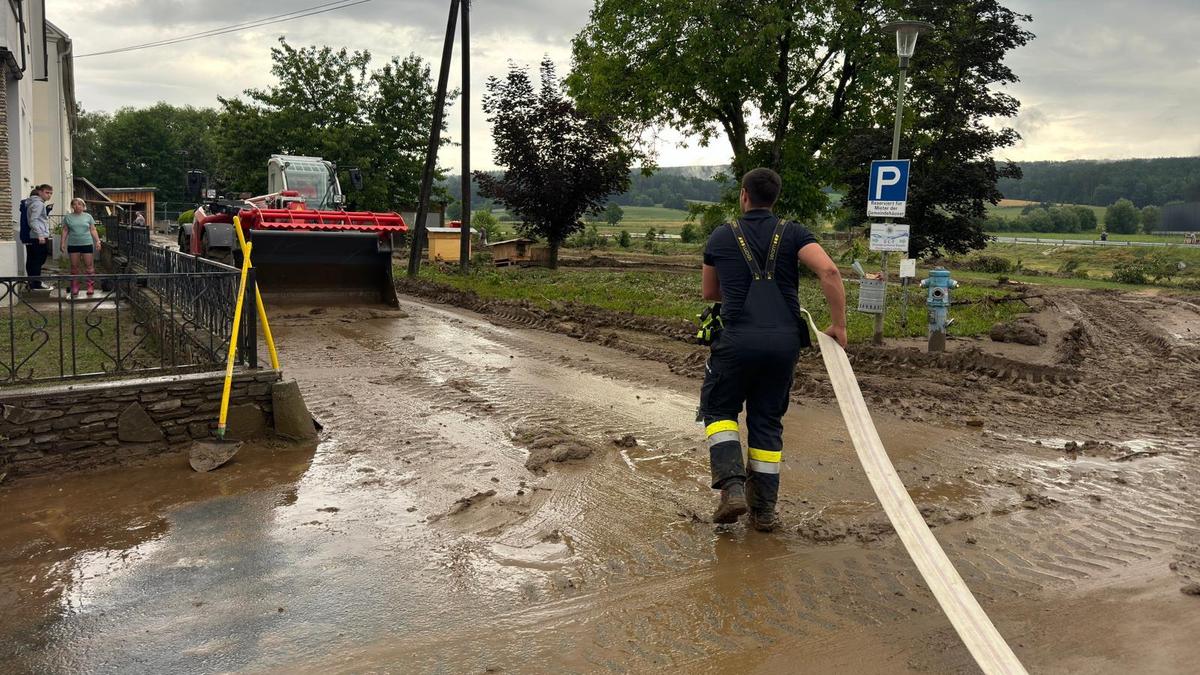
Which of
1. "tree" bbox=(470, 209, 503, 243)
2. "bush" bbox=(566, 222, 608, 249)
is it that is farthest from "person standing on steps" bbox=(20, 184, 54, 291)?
"bush" bbox=(566, 222, 608, 249)

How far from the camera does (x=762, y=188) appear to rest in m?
4.71

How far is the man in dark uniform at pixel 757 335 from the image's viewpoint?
456 cm

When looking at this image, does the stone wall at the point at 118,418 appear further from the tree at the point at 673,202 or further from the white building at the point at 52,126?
the tree at the point at 673,202

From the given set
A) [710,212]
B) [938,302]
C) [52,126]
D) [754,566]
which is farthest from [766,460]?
[52,126]

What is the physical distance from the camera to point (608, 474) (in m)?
5.91

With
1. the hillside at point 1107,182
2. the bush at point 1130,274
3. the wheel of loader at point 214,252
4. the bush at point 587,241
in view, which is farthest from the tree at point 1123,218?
the wheel of loader at point 214,252

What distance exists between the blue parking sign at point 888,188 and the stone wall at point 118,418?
766 centimetres

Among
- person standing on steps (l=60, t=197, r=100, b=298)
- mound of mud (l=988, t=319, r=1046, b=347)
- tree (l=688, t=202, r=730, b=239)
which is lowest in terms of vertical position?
mound of mud (l=988, t=319, r=1046, b=347)

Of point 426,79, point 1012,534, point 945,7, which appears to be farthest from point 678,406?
point 426,79

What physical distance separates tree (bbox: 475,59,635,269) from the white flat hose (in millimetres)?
22913

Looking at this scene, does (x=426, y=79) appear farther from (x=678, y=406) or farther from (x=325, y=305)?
(x=678, y=406)

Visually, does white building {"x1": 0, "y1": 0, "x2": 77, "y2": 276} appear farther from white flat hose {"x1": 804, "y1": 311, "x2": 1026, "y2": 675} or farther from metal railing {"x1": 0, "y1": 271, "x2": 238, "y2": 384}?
white flat hose {"x1": 804, "y1": 311, "x2": 1026, "y2": 675}

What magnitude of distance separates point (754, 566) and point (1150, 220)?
252ft

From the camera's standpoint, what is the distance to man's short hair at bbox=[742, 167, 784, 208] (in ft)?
15.4
